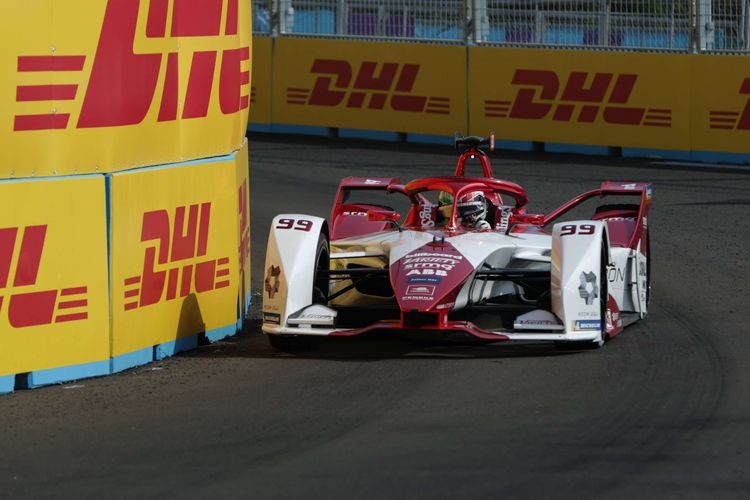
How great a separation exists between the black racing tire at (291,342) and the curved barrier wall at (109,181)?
1.91ft

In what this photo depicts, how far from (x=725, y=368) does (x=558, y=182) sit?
9.34m

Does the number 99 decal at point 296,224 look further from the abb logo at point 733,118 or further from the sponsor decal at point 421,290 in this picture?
the abb logo at point 733,118

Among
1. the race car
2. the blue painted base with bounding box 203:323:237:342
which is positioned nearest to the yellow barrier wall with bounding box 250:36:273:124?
the race car

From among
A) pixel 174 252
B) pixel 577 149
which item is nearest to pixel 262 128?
pixel 577 149

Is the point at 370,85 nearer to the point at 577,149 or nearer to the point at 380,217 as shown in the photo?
the point at 577,149

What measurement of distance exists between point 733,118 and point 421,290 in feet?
36.3

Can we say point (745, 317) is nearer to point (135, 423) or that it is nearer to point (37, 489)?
point (135, 423)

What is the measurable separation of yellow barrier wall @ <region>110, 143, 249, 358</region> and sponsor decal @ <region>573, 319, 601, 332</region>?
2512 millimetres

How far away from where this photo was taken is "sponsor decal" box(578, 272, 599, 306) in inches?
379

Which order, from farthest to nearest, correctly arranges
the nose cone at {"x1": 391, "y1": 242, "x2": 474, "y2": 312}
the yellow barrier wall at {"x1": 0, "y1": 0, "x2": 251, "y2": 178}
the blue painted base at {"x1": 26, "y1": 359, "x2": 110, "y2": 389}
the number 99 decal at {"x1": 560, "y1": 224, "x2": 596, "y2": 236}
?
the number 99 decal at {"x1": 560, "y1": 224, "x2": 596, "y2": 236}, the nose cone at {"x1": 391, "y1": 242, "x2": 474, "y2": 312}, the blue painted base at {"x1": 26, "y1": 359, "x2": 110, "y2": 389}, the yellow barrier wall at {"x1": 0, "y1": 0, "x2": 251, "y2": 178}

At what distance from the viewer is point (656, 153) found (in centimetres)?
2027

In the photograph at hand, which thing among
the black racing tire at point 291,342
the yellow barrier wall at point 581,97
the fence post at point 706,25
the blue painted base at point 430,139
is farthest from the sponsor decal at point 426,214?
the blue painted base at point 430,139

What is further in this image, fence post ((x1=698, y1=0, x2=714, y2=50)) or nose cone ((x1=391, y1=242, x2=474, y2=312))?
fence post ((x1=698, y1=0, x2=714, y2=50))

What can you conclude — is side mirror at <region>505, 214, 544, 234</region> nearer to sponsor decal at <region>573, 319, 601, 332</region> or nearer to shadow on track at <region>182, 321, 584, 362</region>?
shadow on track at <region>182, 321, 584, 362</region>
